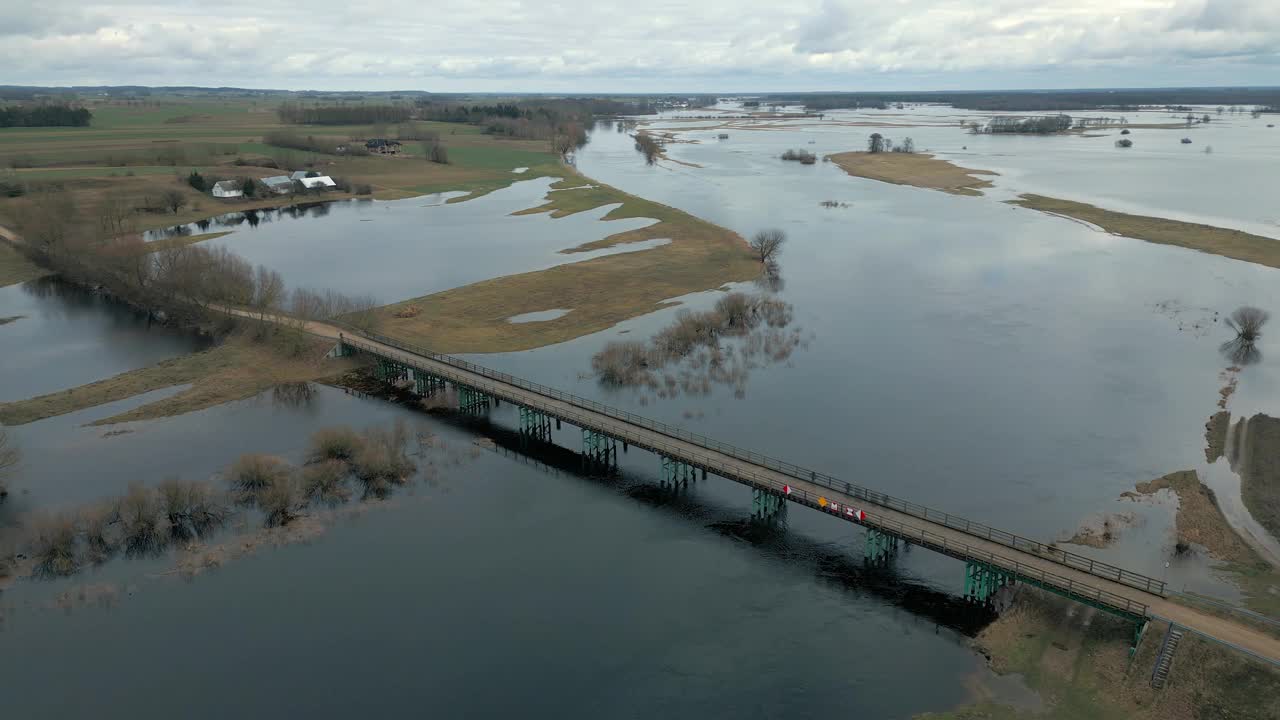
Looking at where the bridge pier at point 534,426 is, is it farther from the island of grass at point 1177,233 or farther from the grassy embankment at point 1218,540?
the island of grass at point 1177,233

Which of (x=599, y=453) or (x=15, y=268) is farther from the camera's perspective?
(x=15, y=268)

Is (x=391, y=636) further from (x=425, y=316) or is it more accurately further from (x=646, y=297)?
(x=646, y=297)

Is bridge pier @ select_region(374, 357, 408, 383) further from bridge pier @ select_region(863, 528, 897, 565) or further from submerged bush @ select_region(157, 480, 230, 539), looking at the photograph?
bridge pier @ select_region(863, 528, 897, 565)

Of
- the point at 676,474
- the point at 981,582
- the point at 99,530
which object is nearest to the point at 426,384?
the point at 676,474

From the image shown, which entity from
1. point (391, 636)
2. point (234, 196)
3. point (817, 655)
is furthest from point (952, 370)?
point (234, 196)

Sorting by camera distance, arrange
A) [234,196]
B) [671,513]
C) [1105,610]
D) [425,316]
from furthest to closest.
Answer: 1. [234,196]
2. [425,316]
3. [671,513]
4. [1105,610]

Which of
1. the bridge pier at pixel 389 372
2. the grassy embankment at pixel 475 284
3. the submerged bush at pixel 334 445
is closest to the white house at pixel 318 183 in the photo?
the grassy embankment at pixel 475 284

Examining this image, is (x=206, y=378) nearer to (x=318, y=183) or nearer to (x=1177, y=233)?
(x=318, y=183)
